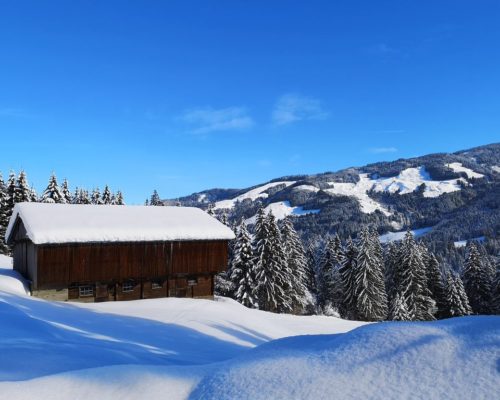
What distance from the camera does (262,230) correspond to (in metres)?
42.0

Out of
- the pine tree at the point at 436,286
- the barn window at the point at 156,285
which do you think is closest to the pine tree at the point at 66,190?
the barn window at the point at 156,285

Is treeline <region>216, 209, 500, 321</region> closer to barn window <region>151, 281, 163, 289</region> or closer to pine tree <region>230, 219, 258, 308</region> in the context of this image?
pine tree <region>230, 219, 258, 308</region>

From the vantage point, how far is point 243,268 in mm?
41875

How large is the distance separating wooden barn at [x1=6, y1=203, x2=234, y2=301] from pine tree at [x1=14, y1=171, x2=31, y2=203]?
63.9 ft

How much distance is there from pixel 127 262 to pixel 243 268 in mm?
17712

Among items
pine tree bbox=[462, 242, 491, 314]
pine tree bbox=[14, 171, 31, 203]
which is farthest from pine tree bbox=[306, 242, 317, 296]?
pine tree bbox=[14, 171, 31, 203]

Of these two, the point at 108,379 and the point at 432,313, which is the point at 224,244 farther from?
the point at 432,313

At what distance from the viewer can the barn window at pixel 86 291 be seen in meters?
25.2

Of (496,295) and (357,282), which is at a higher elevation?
(357,282)

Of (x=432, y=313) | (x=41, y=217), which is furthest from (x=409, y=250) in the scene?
(x=41, y=217)

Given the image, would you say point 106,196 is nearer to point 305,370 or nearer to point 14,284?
point 14,284

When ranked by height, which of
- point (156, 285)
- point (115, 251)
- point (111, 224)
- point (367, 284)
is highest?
point (111, 224)

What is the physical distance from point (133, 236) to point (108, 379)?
20.3 m

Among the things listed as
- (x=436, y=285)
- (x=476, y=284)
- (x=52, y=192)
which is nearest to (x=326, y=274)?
(x=436, y=285)
